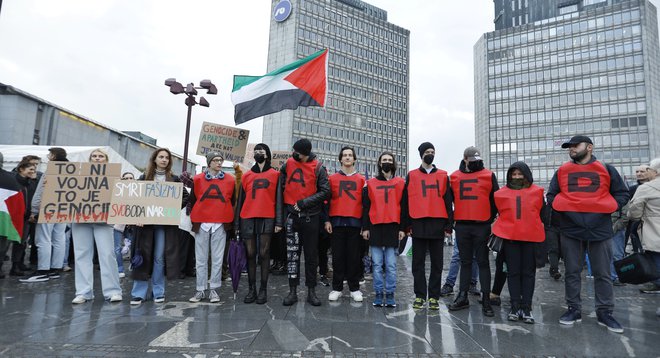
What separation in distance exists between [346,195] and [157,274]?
9.38 feet

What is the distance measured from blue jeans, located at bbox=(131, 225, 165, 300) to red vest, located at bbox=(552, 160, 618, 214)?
5288mm

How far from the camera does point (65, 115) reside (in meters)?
24.5

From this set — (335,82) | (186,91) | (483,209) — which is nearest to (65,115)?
(186,91)

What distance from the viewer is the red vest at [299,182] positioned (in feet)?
16.7

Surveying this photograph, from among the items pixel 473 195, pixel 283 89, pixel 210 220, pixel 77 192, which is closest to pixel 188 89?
pixel 283 89

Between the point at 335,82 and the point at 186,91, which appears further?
the point at 335,82

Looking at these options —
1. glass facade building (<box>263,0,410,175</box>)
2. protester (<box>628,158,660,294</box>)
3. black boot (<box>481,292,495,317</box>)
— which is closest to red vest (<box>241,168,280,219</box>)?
black boot (<box>481,292,495,317</box>)

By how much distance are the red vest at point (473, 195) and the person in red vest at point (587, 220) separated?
81 cm

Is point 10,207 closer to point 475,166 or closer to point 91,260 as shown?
point 91,260

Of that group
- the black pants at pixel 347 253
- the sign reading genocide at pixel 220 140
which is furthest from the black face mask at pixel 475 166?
the sign reading genocide at pixel 220 140

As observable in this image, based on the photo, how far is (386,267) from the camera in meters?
4.98

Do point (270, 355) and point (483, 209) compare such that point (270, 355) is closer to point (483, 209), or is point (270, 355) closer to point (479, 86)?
point (483, 209)

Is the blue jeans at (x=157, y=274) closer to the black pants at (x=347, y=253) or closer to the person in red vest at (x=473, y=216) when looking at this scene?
the black pants at (x=347, y=253)

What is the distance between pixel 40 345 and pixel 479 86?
113988 millimetres
